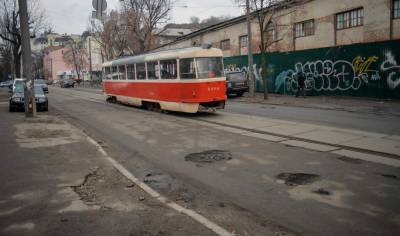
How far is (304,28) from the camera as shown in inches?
1221

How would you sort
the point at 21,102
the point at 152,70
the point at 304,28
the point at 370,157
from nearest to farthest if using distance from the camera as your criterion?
the point at 370,157
the point at 152,70
the point at 21,102
the point at 304,28

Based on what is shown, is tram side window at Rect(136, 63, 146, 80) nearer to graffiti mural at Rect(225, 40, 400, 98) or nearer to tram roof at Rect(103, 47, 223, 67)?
tram roof at Rect(103, 47, 223, 67)

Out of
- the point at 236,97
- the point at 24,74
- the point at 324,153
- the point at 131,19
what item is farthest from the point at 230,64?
the point at 324,153

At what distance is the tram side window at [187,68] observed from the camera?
1691 centimetres

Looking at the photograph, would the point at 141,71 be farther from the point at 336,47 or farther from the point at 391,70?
the point at 391,70

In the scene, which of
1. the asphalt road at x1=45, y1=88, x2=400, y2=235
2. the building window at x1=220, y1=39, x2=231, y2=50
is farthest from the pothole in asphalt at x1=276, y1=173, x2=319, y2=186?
the building window at x1=220, y1=39, x2=231, y2=50

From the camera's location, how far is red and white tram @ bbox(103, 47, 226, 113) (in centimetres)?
1689

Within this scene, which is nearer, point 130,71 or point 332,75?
point 130,71

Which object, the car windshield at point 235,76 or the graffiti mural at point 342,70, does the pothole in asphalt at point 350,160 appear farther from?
the car windshield at point 235,76

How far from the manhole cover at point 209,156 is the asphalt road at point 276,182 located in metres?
0.12

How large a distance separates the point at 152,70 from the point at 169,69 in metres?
1.79

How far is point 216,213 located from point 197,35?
143 feet

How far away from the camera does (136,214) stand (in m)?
5.86

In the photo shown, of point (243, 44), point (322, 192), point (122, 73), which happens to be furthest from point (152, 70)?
point (243, 44)
